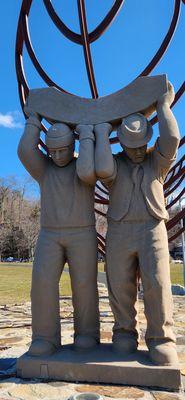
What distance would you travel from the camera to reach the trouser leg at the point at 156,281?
135 inches

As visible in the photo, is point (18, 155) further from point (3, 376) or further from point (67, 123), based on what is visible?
point (3, 376)

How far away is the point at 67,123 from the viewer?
12.8 ft

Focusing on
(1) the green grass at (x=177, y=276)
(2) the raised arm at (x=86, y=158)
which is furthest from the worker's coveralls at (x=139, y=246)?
(1) the green grass at (x=177, y=276)

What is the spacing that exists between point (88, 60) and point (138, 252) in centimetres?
258

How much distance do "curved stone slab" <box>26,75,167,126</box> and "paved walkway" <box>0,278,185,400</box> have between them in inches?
95.1

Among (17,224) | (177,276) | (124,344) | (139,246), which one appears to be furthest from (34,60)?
(17,224)

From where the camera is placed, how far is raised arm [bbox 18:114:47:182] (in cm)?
379

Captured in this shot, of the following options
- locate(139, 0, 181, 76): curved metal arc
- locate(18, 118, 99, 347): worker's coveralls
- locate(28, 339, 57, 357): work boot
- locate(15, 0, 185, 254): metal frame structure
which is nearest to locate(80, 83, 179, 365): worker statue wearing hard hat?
locate(18, 118, 99, 347): worker's coveralls

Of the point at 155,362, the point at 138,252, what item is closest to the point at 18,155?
the point at 138,252

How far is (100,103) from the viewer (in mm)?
3908

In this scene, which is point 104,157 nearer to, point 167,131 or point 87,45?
point 167,131

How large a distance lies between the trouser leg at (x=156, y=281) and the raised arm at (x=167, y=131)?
682 mm

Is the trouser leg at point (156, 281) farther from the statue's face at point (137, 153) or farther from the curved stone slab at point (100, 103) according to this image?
the curved stone slab at point (100, 103)

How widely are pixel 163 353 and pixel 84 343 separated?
0.77m
